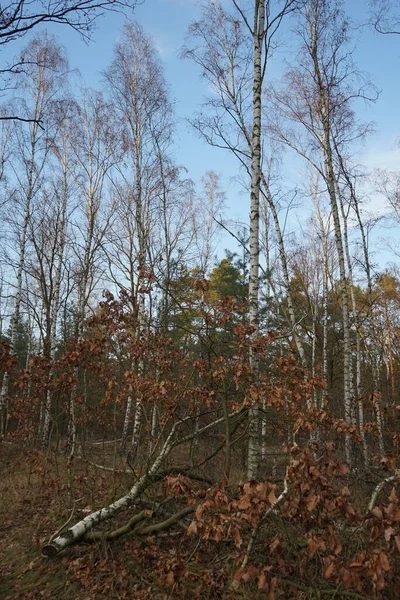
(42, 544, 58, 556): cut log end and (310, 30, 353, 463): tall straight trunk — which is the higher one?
(310, 30, 353, 463): tall straight trunk

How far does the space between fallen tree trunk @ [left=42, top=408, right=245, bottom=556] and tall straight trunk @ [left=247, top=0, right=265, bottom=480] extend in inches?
17.1

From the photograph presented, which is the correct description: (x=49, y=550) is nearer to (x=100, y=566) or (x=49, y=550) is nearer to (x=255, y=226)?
(x=100, y=566)

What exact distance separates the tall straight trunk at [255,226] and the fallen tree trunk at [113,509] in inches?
17.1

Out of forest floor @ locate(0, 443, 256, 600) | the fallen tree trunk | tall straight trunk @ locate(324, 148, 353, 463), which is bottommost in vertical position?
forest floor @ locate(0, 443, 256, 600)

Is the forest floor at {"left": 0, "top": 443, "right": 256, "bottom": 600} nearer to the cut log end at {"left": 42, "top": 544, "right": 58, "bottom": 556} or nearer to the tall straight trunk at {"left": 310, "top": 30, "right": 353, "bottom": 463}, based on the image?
the cut log end at {"left": 42, "top": 544, "right": 58, "bottom": 556}

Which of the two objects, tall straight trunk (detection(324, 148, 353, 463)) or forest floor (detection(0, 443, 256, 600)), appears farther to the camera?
tall straight trunk (detection(324, 148, 353, 463))

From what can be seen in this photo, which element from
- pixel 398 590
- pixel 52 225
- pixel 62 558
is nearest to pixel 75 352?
pixel 62 558

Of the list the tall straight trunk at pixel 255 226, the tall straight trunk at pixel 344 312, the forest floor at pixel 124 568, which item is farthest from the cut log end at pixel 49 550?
the tall straight trunk at pixel 344 312

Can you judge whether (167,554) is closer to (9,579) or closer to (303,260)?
(9,579)

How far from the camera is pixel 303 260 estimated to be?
59.1ft

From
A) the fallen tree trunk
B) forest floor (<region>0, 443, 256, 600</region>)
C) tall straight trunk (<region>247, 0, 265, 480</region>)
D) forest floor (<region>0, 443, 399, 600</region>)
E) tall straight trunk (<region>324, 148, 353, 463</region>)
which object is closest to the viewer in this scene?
forest floor (<region>0, 443, 399, 600</region>)

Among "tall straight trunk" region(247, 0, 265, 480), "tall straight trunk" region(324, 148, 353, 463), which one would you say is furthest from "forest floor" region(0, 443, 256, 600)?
"tall straight trunk" region(324, 148, 353, 463)

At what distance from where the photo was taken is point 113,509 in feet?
17.3

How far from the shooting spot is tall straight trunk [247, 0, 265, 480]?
5.24m
